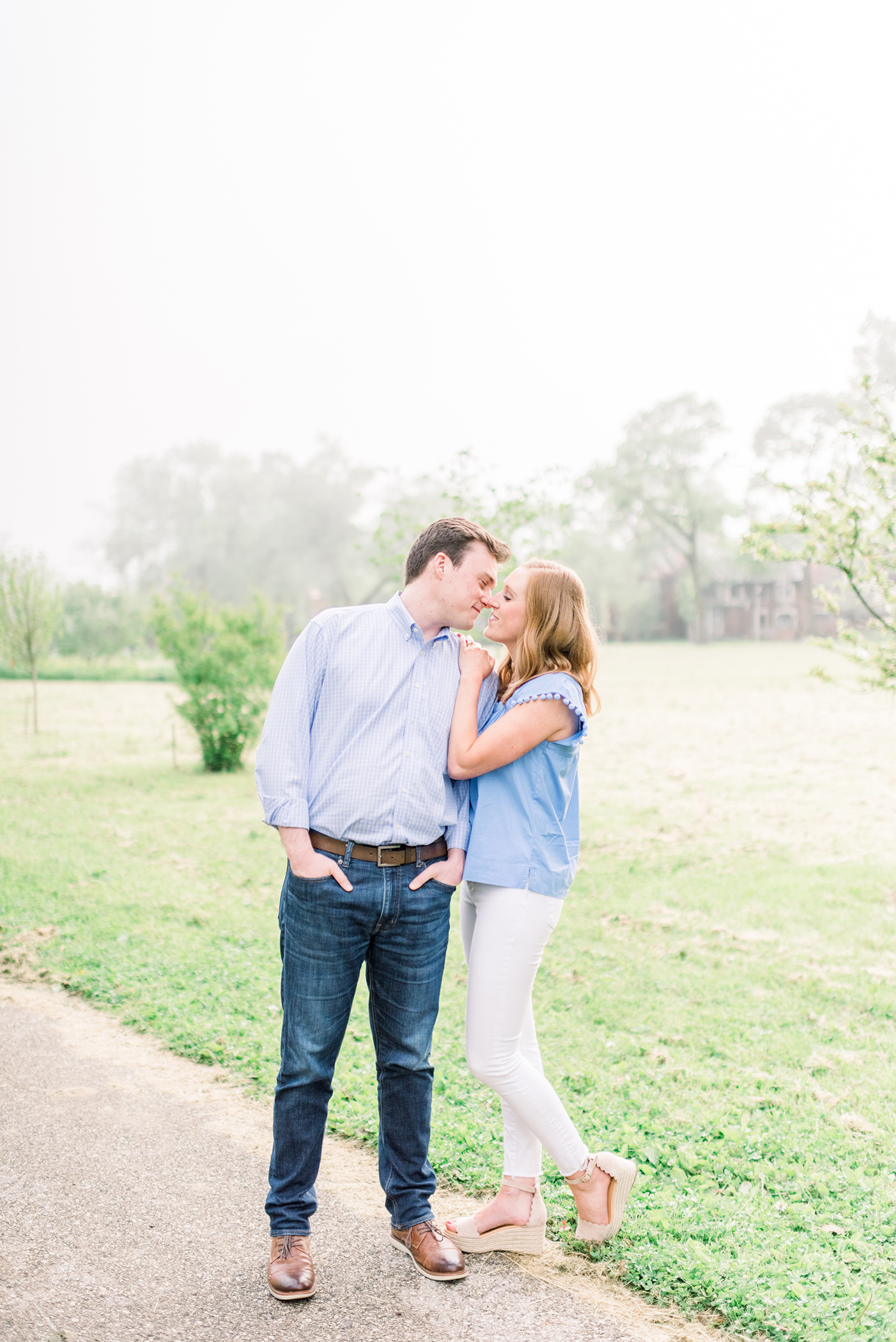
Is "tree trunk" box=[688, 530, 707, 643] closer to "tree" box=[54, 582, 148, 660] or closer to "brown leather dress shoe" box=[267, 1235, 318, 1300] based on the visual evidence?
"tree" box=[54, 582, 148, 660]

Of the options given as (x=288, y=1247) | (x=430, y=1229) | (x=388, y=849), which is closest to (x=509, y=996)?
(x=388, y=849)

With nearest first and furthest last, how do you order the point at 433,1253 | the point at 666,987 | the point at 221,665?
1. the point at 433,1253
2. the point at 666,987
3. the point at 221,665

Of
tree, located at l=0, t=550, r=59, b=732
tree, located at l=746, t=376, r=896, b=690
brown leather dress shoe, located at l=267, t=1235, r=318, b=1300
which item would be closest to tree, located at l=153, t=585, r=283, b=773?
tree, located at l=0, t=550, r=59, b=732

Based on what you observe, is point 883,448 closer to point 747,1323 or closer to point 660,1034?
point 660,1034

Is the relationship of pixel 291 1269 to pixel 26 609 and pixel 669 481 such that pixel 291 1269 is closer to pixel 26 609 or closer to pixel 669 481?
pixel 26 609

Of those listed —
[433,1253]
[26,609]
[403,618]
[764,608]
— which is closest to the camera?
[433,1253]

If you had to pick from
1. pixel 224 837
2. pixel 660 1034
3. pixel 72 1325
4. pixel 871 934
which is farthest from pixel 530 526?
pixel 72 1325

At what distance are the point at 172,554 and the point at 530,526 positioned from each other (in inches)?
2196

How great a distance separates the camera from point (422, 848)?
307 cm

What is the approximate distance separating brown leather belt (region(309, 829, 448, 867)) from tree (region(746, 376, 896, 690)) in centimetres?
599

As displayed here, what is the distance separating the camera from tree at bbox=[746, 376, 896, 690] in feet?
26.2

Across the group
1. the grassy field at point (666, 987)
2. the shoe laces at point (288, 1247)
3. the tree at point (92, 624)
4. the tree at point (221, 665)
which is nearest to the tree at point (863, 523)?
the grassy field at point (666, 987)

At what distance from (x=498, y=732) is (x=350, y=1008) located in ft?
3.05

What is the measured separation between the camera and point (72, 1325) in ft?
9.09
